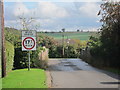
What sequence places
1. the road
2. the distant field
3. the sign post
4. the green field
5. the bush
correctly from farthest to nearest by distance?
the distant field < the bush < the sign post < the road < the green field

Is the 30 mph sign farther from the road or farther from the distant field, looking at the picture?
the distant field

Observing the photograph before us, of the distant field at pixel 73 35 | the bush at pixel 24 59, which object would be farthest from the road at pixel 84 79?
the distant field at pixel 73 35

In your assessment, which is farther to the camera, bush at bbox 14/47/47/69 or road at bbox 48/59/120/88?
bush at bbox 14/47/47/69

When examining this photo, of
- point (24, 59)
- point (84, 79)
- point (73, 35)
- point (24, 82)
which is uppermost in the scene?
point (73, 35)

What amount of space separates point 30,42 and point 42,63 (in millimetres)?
6012

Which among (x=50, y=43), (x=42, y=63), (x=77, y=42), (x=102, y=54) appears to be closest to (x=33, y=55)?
(x=42, y=63)

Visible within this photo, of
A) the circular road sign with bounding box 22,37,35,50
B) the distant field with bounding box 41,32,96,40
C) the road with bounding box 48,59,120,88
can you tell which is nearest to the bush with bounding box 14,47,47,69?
the road with bounding box 48,59,120,88

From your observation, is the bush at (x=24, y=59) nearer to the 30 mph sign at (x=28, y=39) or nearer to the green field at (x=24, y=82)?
the 30 mph sign at (x=28, y=39)

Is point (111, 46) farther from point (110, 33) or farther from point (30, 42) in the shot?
point (30, 42)

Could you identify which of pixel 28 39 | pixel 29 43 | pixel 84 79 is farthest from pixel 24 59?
pixel 84 79

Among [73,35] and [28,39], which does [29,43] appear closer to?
[28,39]

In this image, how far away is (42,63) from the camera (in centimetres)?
2497

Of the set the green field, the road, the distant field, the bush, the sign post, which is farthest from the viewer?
the distant field

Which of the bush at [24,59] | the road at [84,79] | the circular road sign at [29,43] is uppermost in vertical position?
the circular road sign at [29,43]
